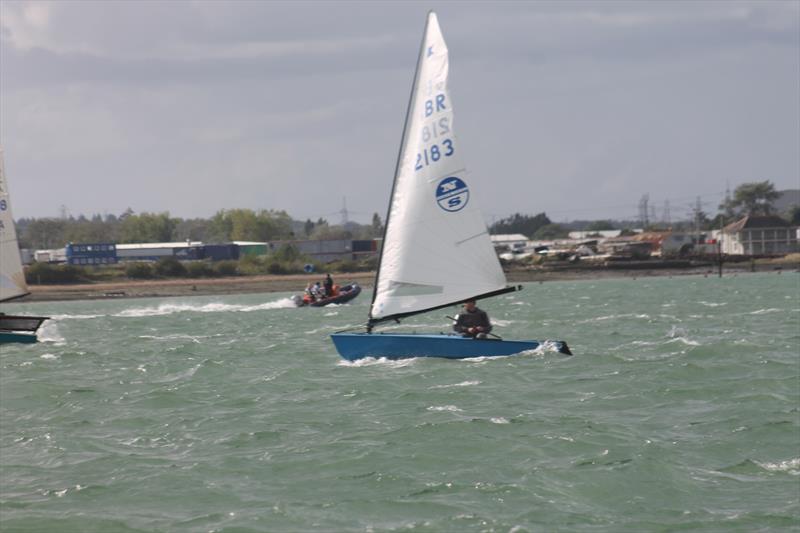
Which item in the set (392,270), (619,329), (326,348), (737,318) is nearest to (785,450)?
(392,270)

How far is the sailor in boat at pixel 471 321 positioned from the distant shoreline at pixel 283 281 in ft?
212

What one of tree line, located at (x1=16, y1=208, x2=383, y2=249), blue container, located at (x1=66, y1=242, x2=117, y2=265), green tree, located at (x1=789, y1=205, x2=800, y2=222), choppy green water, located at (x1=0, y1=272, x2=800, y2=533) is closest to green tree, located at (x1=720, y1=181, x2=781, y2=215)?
green tree, located at (x1=789, y1=205, x2=800, y2=222)

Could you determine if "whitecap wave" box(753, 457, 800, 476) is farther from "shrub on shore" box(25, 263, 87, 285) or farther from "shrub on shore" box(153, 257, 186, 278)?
"shrub on shore" box(153, 257, 186, 278)

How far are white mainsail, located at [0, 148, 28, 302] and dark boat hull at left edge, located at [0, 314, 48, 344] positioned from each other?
925 millimetres

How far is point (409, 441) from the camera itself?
1509 cm

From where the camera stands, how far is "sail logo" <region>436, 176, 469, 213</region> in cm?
2369

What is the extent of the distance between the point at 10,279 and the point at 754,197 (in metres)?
179

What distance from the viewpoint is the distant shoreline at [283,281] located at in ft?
296

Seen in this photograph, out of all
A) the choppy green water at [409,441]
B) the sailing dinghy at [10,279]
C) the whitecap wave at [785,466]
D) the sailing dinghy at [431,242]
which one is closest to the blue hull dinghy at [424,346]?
the sailing dinghy at [431,242]

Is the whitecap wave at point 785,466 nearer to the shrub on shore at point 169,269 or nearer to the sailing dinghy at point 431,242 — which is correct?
the sailing dinghy at point 431,242

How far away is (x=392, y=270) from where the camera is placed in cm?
2405

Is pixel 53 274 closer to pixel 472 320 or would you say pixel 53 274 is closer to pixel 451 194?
pixel 472 320

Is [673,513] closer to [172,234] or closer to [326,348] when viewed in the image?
[326,348]

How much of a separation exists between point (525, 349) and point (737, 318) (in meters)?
17.4
